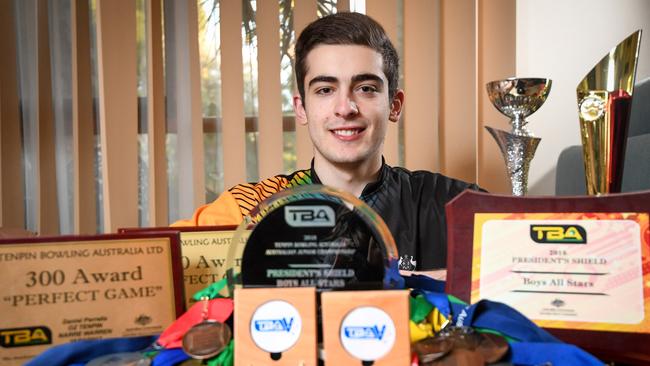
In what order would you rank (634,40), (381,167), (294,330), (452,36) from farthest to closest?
(452,36) < (381,167) < (634,40) < (294,330)

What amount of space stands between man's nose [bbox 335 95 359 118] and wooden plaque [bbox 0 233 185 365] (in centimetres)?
70

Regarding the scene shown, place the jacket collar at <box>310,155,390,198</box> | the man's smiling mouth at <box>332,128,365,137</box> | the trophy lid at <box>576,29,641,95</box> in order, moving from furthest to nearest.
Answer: the jacket collar at <box>310,155,390,198</box>, the man's smiling mouth at <box>332,128,365,137</box>, the trophy lid at <box>576,29,641,95</box>

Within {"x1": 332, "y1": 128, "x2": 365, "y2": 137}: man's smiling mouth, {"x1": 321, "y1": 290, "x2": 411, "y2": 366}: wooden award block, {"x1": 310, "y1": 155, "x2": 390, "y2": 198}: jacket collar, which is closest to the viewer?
{"x1": 321, "y1": 290, "x2": 411, "y2": 366}: wooden award block

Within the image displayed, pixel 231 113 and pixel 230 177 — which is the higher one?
pixel 231 113

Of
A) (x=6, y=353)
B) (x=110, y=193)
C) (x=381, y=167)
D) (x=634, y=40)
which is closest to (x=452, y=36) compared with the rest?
(x=381, y=167)

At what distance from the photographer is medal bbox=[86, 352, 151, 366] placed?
1.58 feet

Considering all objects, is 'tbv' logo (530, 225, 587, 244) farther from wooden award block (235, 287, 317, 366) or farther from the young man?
the young man

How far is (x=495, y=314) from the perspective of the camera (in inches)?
20.1

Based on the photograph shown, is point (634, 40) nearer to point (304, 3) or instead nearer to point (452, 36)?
point (452, 36)

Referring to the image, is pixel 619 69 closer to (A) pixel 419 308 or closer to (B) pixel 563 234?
(B) pixel 563 234

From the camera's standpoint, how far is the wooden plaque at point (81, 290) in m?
0.54

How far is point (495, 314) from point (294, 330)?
202mm

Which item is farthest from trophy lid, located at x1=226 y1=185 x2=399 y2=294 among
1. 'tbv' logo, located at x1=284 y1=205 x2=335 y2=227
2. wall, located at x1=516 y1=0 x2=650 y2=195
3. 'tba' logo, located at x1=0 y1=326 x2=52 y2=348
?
wall, located at x1=516 y1=0 x2=650 y2=195

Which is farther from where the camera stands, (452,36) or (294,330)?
(452,36)
